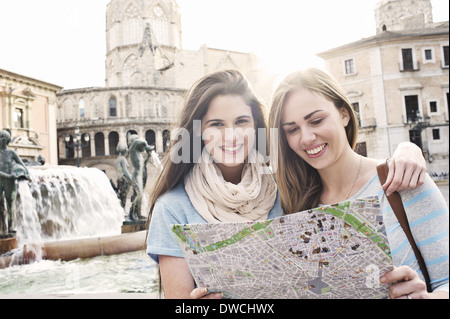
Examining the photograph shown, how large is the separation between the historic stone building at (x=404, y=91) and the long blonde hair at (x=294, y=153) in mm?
21223

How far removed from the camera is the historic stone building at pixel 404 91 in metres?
21.6

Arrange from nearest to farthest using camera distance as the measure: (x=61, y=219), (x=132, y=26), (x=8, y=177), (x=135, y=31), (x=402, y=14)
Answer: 1. (x=8, y=177)
2. (x=61, y=219)
3. (x=402, y=14)
4. (x=135, y=31)
5. (x=132, y=26)

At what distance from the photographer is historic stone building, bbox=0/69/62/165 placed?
1612 centimetres

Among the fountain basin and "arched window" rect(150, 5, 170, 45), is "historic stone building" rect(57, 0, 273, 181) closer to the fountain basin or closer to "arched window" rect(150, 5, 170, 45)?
"arched window" rect(150, 5, 170, 45)

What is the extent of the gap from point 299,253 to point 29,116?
2123cm

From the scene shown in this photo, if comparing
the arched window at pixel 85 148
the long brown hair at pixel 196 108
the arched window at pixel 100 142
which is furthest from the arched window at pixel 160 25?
the long brown hair at pixel 196 108

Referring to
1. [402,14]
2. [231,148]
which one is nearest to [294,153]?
[231,148]

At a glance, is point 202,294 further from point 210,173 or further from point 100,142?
point 100,142

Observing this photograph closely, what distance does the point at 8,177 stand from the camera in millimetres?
5723

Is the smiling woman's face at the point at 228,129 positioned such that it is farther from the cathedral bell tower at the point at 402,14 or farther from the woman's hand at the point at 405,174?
the cathedral bell tower at the point at 402,14

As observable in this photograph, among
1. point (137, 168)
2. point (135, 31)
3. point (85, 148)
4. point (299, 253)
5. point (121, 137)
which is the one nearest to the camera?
point (299, 253)
